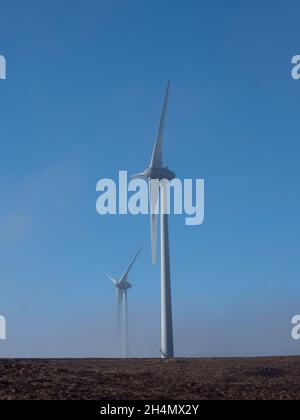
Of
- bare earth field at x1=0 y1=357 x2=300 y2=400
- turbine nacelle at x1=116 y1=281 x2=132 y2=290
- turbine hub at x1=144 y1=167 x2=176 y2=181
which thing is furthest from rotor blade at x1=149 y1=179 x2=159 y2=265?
bare earth field at x1=0 y1=357 x2=300 y2=400

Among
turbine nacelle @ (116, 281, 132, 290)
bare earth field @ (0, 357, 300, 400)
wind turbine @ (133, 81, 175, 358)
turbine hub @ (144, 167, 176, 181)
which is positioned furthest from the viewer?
turbine nacelle @ (116, 281, 132, 290)

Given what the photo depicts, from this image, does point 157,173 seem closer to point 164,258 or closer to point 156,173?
point 156,173

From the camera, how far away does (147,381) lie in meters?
30.7

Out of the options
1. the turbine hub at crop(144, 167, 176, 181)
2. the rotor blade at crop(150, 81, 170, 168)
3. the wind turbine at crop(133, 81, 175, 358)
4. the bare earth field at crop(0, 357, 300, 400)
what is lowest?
the bare earth field at crop(0, 357, 300, 400)

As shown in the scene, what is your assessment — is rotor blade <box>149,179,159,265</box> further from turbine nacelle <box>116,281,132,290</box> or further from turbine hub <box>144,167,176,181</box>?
turbine nacelle <box>116,281,132,290</box>

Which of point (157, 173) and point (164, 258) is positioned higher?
point (157, 173)

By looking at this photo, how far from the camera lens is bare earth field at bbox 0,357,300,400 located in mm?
26414

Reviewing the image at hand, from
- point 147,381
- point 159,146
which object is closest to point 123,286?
point 159,146

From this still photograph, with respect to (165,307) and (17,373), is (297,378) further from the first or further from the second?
(165,307)

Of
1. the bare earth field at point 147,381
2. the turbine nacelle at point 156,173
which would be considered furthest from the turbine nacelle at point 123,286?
the bare earth field at point 147,381

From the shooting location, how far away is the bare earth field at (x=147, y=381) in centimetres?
2641

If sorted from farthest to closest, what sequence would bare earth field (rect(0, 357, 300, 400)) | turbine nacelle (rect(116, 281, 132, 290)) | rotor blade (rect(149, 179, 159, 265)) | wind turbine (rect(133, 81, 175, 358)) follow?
turbine nacelle (rect(116, 281, 132, 290)) < rotor blade (rect(149, 179, 159, 265)) < wind turbine (rect(133, 81, 175, 358)) < bare earth field (rect(0, 357, 300, 400))

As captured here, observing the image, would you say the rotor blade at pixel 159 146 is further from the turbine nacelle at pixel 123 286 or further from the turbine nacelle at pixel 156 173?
the turbine nacelle at pixel 123 286
